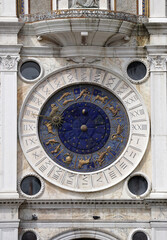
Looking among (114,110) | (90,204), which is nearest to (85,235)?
(90,204)

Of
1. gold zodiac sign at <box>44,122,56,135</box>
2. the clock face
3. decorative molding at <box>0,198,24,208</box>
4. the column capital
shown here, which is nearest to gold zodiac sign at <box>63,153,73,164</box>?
the clock face

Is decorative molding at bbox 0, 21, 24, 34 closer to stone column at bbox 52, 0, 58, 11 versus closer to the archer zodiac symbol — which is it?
stone column at bbox 52, 0, 58, 11

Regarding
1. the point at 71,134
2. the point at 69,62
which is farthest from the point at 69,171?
the point at 69,62

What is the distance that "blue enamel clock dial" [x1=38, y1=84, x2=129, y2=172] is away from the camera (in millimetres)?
23125

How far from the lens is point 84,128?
76.0ft

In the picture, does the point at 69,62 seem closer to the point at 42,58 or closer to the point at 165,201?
the point at 42,58

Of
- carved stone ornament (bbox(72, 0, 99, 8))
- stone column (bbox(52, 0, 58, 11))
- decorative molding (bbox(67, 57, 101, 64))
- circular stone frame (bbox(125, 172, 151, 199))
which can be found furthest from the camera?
stone column (bbox(52, 0, 58, 11))

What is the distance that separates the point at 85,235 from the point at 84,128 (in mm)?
2332

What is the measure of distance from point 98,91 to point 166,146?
76.5 inches

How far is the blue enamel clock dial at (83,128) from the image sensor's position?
75.9 feet

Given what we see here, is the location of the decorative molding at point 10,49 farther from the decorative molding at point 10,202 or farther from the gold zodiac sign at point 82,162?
the decorative molding at point 10,202

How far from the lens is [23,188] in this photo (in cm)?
2284

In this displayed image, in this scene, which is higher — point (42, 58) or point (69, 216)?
point (42, 58)

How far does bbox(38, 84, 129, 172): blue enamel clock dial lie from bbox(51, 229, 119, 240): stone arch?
135cm
